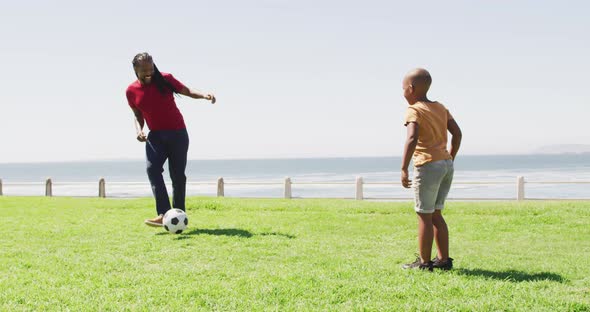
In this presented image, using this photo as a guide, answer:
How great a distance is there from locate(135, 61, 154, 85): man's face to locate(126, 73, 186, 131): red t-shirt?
8 cm

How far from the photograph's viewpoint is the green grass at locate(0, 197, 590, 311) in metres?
4.00

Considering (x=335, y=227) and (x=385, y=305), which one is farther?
(x=335, y=227)

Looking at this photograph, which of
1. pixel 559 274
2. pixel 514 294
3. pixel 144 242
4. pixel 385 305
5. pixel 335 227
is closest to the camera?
pixel 385 305

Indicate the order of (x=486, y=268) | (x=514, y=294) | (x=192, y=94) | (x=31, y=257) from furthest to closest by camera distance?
(x=192, y=94), (x=31, y=257), (x=486, y=268), (x=514, y=294)

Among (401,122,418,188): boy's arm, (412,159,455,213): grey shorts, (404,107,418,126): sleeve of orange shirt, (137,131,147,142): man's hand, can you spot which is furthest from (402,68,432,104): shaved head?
(137,131,147,142): man's hand

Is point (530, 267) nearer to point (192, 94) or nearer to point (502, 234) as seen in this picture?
point (502, 234)

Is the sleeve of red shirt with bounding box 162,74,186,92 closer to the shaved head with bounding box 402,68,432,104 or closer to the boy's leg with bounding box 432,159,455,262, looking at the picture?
the shaved head with bounding box 402,68,432,104

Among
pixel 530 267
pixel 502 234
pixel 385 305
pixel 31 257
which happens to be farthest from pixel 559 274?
pixel 31 257

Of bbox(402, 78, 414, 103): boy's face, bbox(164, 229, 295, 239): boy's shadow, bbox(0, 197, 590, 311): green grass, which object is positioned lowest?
bbox(0, 197, 590, 311): green grass

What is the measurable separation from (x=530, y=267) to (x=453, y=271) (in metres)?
0.81

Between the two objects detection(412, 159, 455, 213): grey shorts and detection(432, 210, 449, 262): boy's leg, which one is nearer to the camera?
detection(412, 159, 455, 213): grey shorts

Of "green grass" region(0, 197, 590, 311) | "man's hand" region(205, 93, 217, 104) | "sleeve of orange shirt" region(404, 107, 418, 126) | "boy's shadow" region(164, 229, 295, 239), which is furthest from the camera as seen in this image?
"man's hand" region(205, 93, 217, 104)

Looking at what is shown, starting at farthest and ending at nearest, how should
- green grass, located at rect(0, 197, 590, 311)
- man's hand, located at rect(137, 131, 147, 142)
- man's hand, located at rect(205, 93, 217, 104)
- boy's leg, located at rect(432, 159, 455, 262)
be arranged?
man's hand, located at rect(137, 131, 147, 142) < man's hand, located at rect(205, 93, 217, 104) < boy's leg, located at rect(432, 159, 455, 262) < green grass, located at rect(0, 197, 590, 311)

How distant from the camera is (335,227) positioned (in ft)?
28.7
